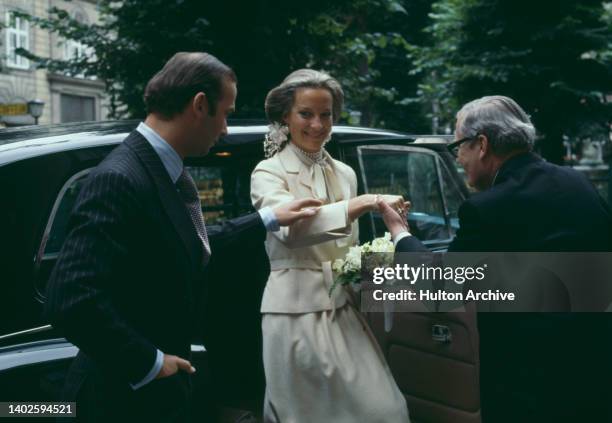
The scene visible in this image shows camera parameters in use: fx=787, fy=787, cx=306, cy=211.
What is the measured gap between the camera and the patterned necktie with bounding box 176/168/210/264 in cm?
230

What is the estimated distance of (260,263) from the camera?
370 centimetres

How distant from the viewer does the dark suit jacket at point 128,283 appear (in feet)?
6.25

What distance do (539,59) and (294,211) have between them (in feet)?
49.5

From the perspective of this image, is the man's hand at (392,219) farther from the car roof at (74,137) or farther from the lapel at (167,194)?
the lapel at (167,194)

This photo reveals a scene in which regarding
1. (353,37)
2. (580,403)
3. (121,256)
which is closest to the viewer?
(121,256)

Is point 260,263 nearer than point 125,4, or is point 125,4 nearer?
point 260,263

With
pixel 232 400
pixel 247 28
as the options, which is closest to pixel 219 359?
pixel 232 400

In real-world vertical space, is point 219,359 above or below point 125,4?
below

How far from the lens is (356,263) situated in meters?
3.18

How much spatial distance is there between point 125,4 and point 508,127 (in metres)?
9.75

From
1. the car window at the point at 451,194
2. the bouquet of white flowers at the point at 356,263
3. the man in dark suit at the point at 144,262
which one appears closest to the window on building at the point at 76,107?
the car window at the point at 451,194

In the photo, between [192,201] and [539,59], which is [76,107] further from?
[192,201]

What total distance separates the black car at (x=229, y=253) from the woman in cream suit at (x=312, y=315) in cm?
31

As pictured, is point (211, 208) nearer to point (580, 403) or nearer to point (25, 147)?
point (25, 147)
